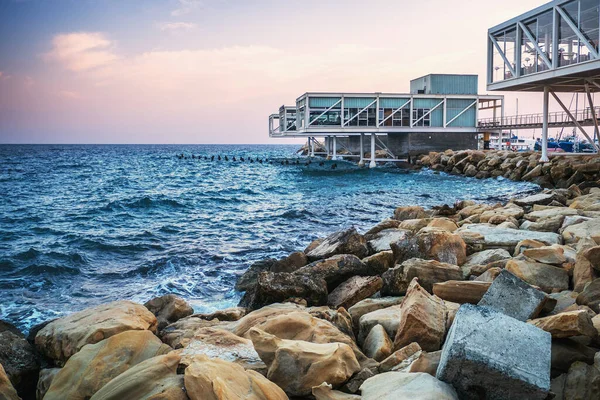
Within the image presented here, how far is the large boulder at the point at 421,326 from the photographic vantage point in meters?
5.16

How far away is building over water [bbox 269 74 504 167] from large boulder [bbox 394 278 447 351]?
4102cm

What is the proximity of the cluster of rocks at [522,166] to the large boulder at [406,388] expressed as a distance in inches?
821

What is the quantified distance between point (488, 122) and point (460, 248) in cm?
4584

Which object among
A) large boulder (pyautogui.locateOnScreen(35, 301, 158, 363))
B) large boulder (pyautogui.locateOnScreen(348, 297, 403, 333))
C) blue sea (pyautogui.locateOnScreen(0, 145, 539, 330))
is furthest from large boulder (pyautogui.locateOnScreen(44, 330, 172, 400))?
blue sea (pyautogui.locateOnScreen(0, 145, 539, 330))

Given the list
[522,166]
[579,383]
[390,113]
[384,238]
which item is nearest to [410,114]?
[390,113]

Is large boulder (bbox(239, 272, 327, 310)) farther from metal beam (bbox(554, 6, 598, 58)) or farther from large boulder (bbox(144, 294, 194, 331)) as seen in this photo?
metal beam (bbox(554, 6, 598, 58))

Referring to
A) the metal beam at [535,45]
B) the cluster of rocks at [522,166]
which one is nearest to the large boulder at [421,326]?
the cluster of rocks at [522,166]

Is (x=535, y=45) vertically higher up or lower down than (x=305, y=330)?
higher up

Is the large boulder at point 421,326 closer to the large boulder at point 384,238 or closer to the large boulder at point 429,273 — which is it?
the large boulder at point 429,273

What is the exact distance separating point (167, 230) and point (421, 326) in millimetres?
15080

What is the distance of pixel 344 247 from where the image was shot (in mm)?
10539

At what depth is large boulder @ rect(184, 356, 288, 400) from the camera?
3725 mm

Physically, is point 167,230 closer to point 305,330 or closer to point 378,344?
point 305,330

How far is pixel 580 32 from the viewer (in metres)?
23.1
